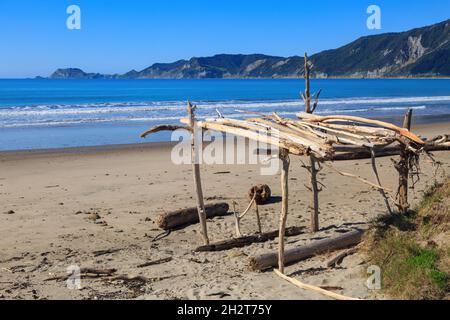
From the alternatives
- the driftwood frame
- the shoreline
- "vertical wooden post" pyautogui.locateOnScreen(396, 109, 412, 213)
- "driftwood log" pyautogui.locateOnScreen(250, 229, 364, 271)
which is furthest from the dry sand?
the shoreline

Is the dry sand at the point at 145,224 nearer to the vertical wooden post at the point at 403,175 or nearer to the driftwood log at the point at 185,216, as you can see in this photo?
the driftwood log at the point at 185,216

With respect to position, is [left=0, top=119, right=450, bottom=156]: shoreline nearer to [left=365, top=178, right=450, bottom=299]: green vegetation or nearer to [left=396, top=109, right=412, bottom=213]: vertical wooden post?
[left=396, top=109, right=412, bottom=213]: vertical wooden post

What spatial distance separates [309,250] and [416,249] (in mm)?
1670

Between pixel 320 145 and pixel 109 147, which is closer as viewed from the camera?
pixel 320 145

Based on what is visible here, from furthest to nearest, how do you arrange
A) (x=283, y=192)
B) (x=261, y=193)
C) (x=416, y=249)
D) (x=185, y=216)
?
1. (x=261, y=193)
2. (x=185, y=216)
3. (x=283, y=192)
4. (x=416, y=249)

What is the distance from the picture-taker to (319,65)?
19512 centimetres

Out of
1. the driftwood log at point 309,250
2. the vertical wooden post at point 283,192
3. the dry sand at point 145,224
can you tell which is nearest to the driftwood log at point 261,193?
the dry sand at point 145,224

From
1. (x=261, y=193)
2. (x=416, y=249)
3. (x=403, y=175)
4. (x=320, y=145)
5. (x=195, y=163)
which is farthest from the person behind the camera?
(x=261, y=193)

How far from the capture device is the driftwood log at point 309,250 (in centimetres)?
816

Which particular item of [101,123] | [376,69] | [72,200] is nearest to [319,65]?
[376,69]

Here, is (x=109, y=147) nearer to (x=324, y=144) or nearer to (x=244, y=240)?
(x=244, y=240)

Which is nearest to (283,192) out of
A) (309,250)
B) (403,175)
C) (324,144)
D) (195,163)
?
(324,144)

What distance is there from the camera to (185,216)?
11094 millimetres

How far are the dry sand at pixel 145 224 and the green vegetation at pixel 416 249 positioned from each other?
Result: 33 centimetres
